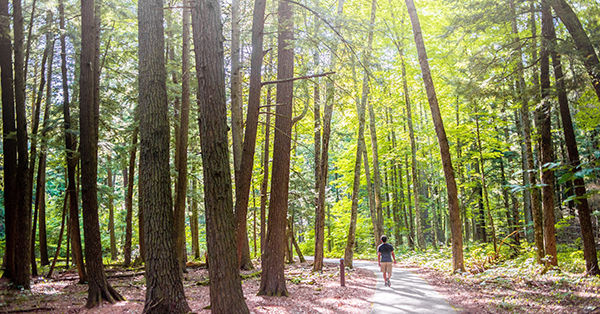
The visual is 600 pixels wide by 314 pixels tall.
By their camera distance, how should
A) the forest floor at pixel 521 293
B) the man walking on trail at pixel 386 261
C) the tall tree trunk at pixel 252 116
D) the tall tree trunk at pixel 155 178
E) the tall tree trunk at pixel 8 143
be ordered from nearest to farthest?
the tall tree trunk at pixel 155 178, the forest floor at pixel 521 293, the tall tree trunk at pixel 252 116, the tall tree trunk at pixel 8 143, the man walking on trail at pixel 386 261

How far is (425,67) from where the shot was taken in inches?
501

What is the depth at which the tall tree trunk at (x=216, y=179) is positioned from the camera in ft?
17.5

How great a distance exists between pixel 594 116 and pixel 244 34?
423 inches

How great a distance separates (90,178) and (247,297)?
4715 millimetres

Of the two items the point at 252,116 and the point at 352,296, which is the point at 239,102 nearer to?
the point at 252,116

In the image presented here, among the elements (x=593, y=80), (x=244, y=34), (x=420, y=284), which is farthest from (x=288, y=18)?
(x=420, y=284)

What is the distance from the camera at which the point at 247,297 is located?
28.1 feet

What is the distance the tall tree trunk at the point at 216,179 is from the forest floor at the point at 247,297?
1968mm

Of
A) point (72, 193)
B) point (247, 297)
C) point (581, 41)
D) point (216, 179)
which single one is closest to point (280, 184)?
point (247, 297)

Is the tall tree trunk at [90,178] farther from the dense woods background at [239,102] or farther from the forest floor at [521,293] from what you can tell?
the forest floor at [521,293]

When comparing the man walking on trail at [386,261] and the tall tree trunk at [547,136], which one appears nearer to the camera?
the tall tree trunk at [547,136]

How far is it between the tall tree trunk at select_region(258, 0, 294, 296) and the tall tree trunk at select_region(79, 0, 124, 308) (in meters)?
3.60

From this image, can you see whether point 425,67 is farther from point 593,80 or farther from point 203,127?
point 203,127

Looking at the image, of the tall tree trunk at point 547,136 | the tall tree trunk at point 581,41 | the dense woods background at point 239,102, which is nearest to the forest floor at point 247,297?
the dense woods background at point 239,102
